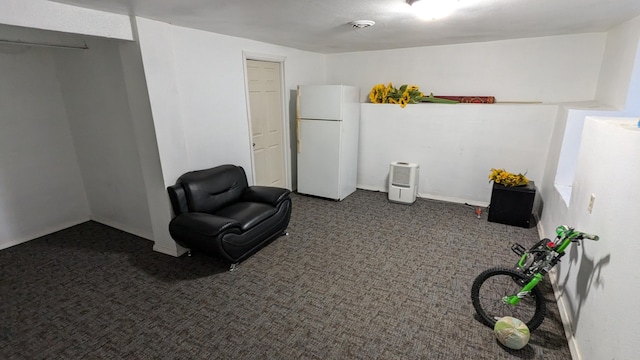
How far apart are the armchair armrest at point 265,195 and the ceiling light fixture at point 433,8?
2.13m

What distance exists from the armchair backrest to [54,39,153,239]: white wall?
0.69 metres

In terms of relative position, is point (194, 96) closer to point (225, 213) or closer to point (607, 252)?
point (225, 213)

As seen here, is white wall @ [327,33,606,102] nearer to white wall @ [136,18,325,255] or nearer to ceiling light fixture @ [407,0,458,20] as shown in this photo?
white wall @ [136,18,325,255]

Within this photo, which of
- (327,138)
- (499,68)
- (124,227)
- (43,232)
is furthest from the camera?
(327,138)

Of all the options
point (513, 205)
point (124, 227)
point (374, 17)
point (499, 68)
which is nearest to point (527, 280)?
point (513, 205)

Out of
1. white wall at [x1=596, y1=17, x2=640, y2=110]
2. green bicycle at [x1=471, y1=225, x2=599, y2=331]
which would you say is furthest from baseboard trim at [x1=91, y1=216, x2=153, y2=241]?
white wall at [x1=596, y1=17, x2=640, y2=110]

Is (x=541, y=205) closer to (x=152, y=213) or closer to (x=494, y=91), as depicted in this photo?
(x=494, y=91)

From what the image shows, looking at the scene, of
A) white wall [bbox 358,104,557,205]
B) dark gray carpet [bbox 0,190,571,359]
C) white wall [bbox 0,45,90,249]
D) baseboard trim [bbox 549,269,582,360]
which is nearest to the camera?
baseboard trim [bbox 549,269,582,360]

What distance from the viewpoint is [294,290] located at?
253 centimetres

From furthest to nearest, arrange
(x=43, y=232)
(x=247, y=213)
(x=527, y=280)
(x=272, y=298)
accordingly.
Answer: (x=43, y=232) < (x=247, y=213) < (x=272, y=298) < (x=527, y=280)

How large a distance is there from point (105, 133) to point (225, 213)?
1677mm

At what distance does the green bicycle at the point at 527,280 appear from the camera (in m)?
1.92

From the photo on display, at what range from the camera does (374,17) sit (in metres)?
2.53

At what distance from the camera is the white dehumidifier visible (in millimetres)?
4348
